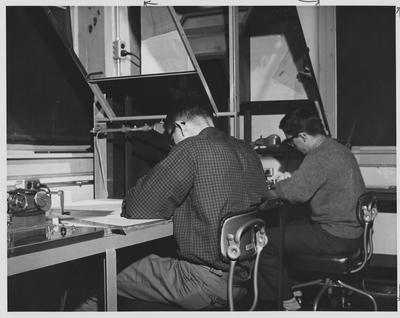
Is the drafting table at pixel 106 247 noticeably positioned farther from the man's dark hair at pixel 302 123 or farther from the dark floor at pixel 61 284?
the man's dark hair at pixel 302 123

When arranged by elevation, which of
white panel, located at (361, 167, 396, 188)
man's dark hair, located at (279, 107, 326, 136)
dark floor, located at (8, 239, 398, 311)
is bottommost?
dark floor, located at (8, 239, 398, 311)

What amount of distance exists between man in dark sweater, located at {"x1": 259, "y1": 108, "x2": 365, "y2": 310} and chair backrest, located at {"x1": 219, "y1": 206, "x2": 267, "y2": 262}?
2.59 ft

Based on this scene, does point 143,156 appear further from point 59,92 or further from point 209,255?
point 209,255

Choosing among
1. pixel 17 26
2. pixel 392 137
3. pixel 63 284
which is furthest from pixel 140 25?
pixel 392 137

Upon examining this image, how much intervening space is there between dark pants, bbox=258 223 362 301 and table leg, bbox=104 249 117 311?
3.35 ft

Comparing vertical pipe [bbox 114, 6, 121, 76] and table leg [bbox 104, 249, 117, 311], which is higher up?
vertical pipe [bbox 114, 6, 121, 76]

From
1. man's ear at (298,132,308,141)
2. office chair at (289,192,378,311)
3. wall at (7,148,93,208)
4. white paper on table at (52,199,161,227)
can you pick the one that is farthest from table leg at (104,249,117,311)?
man's ear at (298,132,308,141)

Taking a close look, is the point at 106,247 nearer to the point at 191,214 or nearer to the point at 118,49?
the point at 191,214

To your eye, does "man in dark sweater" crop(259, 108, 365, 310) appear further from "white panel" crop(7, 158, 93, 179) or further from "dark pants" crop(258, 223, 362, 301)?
"white panel" crop(7, 158, 93, 179)

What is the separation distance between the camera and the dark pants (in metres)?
2.27

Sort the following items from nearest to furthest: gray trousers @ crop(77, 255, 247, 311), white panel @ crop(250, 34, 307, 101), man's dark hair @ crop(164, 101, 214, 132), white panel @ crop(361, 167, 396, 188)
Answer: gray trousers @ crop(77, 255, 247, 311)
man's dark hair @ crop(164, 101, 214, 132)
white panel @ crop(361, 167, 396, 188)
white panel @ crop(250, 34, 307, 101)

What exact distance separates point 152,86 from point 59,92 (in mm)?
495

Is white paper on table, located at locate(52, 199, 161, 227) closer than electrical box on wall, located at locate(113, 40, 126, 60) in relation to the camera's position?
Yes

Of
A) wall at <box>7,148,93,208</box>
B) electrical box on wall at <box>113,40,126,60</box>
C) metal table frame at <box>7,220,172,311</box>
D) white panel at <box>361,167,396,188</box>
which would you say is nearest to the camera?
metal table frame at <box>7,220,172,311</box>
